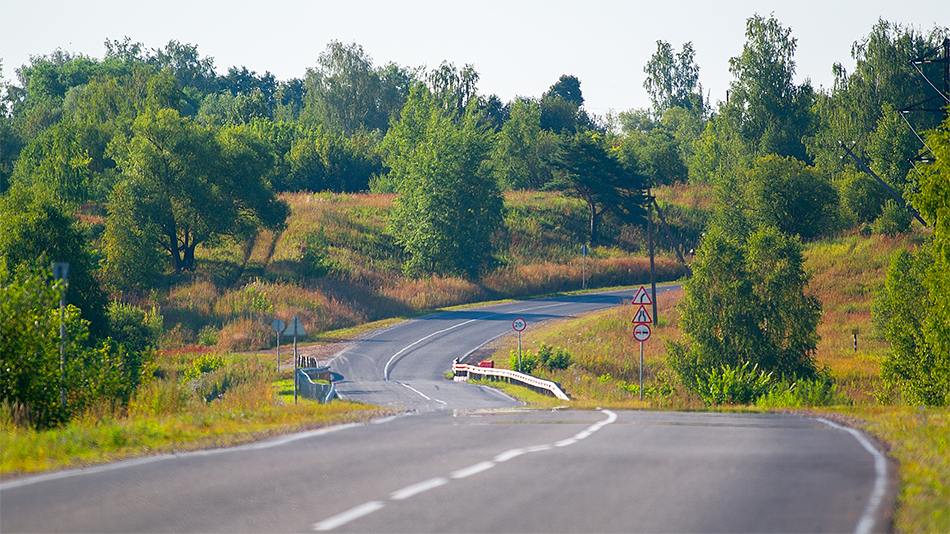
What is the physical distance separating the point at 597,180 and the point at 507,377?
154 ft

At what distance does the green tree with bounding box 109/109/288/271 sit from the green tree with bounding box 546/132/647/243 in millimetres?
31055

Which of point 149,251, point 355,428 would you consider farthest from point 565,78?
point 355,428

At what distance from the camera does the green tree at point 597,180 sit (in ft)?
258

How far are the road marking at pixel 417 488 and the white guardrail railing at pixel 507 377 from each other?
20063 mm

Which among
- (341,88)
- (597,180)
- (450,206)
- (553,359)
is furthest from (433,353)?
(341,88)

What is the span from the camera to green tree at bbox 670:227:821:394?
3709cm

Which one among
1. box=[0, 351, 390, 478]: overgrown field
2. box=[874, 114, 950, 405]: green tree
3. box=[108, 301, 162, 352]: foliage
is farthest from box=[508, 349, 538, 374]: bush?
box=[0, 351, 390, 478]: overgrown field

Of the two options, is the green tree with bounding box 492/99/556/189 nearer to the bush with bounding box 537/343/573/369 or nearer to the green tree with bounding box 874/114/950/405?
the green tree with bounding box 874/114/950/405

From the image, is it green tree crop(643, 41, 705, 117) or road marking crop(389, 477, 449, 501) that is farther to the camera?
green tree crop(643, 41, 705, 117)

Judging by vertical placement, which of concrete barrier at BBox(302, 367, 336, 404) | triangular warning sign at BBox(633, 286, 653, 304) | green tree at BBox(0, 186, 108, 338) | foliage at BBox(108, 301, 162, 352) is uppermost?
green tree at BBox(0, 186, 108, 338)

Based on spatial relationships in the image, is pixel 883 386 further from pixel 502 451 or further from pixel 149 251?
pixel 149 251

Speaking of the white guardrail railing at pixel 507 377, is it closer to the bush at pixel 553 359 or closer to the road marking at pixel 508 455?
the bush at pixel 553 359

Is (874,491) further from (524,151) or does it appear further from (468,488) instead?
(524,151)

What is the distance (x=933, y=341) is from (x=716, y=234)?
12.2 meters
